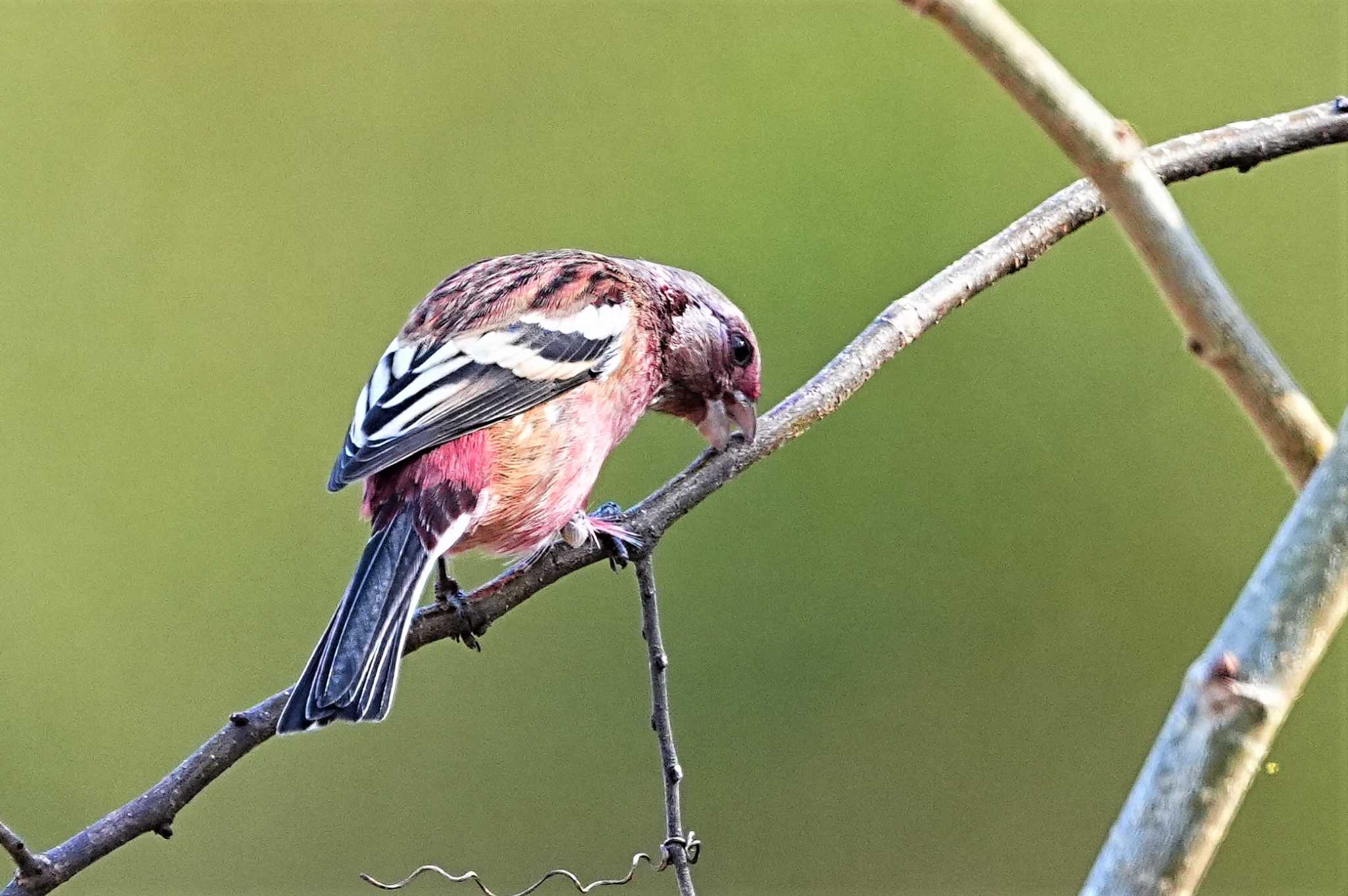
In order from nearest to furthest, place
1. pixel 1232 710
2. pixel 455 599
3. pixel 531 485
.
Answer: pixel 1232 710 < pixel 455 599 < pixel 531 485

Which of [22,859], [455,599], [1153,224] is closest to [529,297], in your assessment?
[455,599]

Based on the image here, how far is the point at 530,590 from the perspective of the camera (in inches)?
105

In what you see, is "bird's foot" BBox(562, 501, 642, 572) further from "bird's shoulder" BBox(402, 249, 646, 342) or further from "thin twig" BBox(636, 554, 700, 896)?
"bird's shoulder" BBox(402, 249, 646, 342)

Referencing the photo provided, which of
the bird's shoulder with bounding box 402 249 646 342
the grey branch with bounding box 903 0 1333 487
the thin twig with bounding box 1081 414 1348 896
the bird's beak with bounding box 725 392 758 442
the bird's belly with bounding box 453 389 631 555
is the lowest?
the thin twig with bounding box 1081 414 1348 896

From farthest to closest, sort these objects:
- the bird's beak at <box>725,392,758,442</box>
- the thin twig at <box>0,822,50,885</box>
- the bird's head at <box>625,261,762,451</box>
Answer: the bird's head at <box>625,261,762,451</box>, the bird's beak at <box>725,392,758,442</box>, the thin twig at <box>0,822,50,885</box>

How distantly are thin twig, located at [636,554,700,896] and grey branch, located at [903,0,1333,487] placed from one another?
1.33m

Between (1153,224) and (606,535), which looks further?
(606,535)

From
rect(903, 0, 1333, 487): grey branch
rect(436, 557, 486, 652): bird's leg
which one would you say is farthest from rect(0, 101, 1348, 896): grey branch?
rect(903, 0, 1333, 487): grey branch

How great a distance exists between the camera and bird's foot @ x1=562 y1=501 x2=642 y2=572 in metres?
2.79

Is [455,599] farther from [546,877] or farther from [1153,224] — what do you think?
[1153,224]

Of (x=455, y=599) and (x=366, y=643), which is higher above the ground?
(x=455, y=599)

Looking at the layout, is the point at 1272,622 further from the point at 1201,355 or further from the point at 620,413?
the point at 620,413

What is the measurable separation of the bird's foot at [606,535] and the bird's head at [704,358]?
47 centimetres

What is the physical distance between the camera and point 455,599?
268 cm
